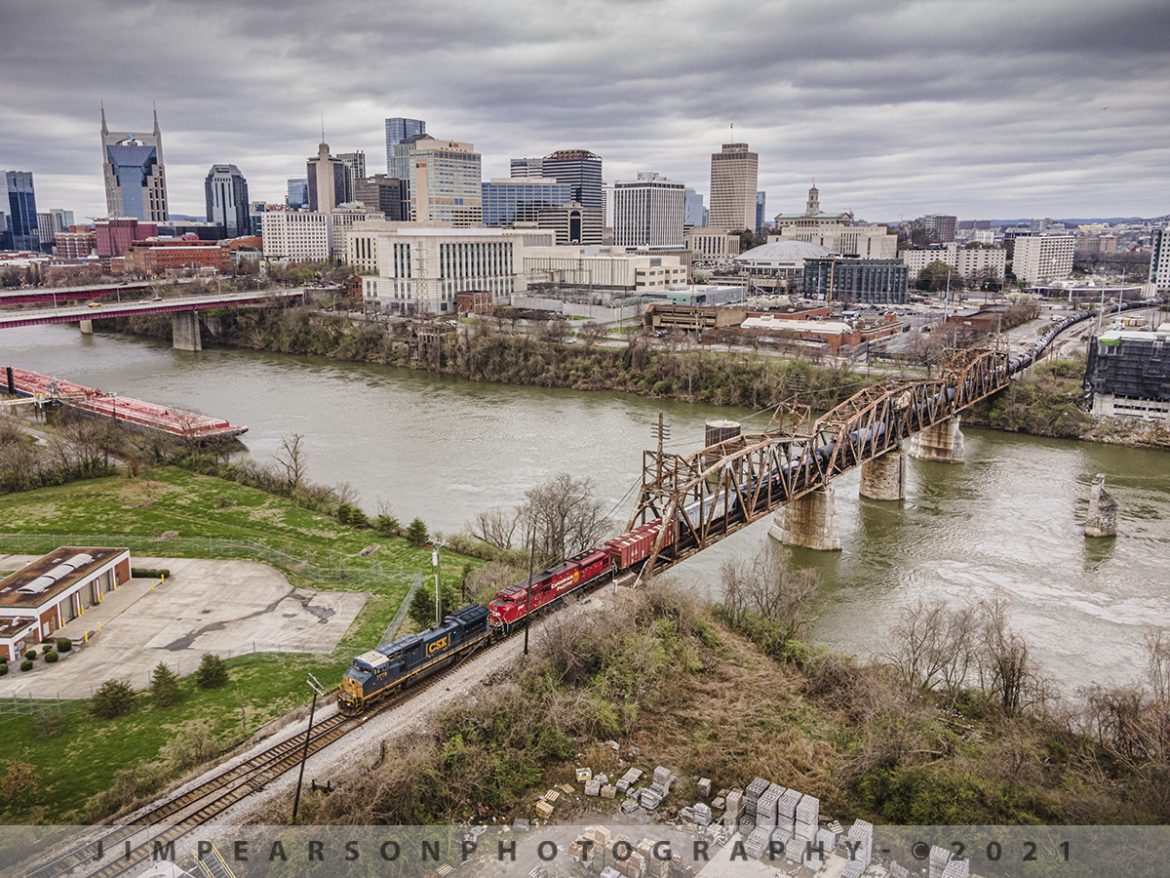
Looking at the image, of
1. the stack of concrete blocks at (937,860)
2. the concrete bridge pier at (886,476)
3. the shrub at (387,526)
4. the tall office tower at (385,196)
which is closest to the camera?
the stack of concrete blocks at (937,860)

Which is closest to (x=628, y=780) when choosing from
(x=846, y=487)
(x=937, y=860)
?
(x=937, y=860)

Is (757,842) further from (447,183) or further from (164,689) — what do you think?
(447,183)

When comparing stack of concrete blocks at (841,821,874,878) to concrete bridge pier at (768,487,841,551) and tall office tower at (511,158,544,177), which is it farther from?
tall office tower at (511,158,544,177)

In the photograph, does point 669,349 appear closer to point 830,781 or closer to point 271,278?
point 830,781

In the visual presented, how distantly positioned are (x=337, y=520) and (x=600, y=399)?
26.6m

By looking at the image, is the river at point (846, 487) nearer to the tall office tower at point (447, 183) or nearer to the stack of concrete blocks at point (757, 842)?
the stack of concrete blocks at point (757, 842)

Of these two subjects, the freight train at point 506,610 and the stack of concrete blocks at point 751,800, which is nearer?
the stack of concrete blocks at point 751,800

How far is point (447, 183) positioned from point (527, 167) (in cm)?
5389

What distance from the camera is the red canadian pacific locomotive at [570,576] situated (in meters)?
18.2

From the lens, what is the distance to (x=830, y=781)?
14391 mm

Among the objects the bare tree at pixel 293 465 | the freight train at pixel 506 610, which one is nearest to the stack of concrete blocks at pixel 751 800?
the freight train at pixel 506 610

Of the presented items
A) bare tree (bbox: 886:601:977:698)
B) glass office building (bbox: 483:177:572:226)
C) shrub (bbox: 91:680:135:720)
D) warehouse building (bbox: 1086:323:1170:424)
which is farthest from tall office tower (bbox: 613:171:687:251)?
shrub (bbox: 91:680:135:720)

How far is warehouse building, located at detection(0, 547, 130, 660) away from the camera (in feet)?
61.7

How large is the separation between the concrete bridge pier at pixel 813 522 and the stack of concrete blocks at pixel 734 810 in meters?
15.2
